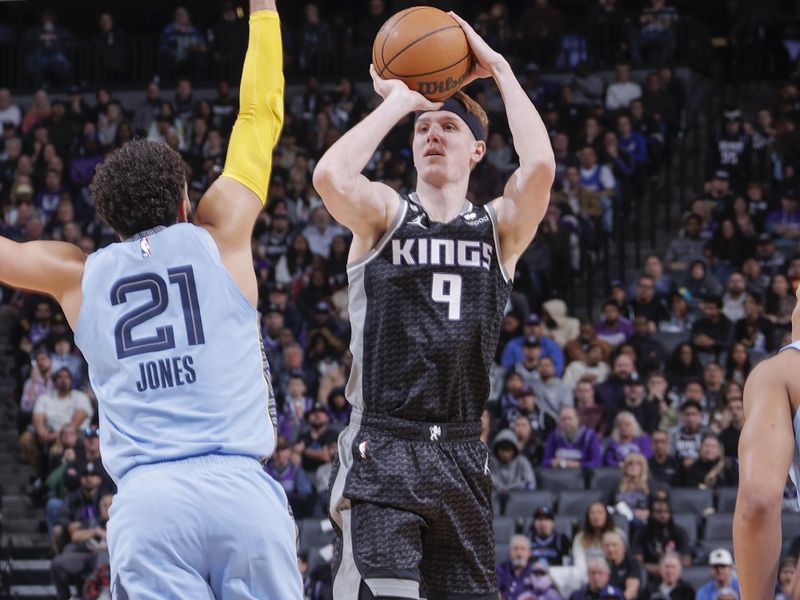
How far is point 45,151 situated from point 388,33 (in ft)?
44.5

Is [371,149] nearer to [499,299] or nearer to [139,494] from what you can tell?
[499,299]

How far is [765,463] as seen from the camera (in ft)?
12.6

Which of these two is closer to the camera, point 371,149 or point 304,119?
point 371,149

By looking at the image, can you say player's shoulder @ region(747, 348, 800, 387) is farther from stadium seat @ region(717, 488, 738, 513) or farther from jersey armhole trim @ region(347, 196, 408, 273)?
stadium seat @ region(717, 488, 738, 513)

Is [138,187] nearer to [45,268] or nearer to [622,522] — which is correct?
[45,268]

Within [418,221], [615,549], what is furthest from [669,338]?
[418,221]

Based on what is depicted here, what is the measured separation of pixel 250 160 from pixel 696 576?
759cm

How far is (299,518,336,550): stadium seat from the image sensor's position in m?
12.0

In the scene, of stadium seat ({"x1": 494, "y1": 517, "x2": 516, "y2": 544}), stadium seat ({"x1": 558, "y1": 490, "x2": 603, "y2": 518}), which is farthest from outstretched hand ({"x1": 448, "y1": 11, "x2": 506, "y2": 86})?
stadium seat ({"x1": 558, "y1": 490, "x2": 603, "y2": 518})

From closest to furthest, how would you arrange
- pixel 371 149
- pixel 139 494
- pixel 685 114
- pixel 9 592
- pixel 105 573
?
pixel 139 494
pixel 371 149
pixel 105 573
pixel 9 592
pixel 685 114

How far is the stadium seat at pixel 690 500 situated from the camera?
38.9 ft

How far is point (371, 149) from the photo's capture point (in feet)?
16.9

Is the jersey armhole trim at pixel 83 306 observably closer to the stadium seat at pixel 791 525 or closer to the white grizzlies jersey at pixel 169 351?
the white grizzlies jersey at pixel 169 351

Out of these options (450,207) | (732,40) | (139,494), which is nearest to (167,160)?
(139,494)
